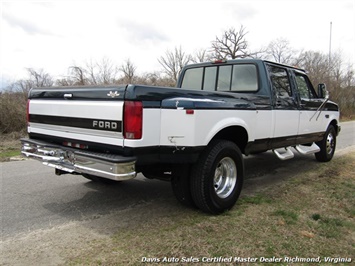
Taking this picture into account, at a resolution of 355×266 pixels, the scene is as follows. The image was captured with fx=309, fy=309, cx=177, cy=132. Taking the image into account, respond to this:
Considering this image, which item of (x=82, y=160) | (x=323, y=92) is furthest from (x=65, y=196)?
(x=323, y=92)

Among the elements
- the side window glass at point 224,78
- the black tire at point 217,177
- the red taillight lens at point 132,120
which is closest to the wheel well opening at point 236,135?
the black tire at point 217,177

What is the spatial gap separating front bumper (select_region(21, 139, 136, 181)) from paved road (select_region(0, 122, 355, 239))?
71 centimetres

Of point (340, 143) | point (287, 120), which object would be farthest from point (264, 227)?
point (340, 143)

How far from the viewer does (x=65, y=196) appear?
4.62 meters

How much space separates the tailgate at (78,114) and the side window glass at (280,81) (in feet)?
9.78

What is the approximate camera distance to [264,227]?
349 cm

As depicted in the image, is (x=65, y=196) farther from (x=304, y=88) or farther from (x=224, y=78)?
(x=304, y=88)

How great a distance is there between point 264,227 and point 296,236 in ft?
1.14

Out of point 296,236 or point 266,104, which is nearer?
point 296,236

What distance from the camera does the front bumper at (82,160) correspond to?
10.0 feet

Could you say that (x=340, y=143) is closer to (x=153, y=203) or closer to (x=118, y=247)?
(x=153, y=203)

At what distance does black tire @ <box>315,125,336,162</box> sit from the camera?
7.03m

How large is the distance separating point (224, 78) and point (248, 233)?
2.92 metres

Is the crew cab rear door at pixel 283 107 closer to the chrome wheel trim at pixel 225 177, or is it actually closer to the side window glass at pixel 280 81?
the side window glass at pixel 280 81
